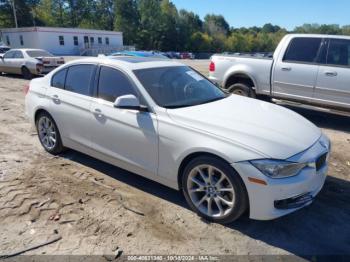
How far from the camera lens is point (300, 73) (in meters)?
7.83

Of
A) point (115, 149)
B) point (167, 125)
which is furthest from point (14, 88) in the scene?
point (167, 125)

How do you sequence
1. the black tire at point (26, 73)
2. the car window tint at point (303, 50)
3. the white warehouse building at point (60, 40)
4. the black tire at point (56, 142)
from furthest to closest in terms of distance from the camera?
the white warehouse building at point (60, 40), the black tire at point (26, 73), the car window tint at point (303, 50), the black tire at point (56, 142)

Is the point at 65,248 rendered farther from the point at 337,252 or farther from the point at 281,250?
the point at 337,252

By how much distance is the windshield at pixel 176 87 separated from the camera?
425cm

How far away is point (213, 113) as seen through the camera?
4012mm

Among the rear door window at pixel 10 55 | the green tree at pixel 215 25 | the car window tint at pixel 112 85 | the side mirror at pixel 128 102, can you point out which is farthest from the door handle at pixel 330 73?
the green tree at pixel 215 25

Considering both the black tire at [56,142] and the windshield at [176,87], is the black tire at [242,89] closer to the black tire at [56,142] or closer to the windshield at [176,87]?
the windshield at [176,87]

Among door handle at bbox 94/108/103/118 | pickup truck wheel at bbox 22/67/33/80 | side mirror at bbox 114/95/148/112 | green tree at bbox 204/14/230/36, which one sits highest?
green tree at bbox 204/14/230/36

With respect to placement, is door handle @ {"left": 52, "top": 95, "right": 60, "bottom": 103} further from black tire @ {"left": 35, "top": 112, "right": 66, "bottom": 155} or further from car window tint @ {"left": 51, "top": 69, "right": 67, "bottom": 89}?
black tire @ {"left": 35, "top": 112, "right": 66, "bottom": 155}

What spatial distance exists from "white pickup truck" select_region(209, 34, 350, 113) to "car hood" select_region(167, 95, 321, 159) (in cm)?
357

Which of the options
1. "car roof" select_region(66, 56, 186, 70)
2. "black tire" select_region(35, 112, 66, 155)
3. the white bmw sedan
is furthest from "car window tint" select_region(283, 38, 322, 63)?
"black tire" select_region(35, 112, 66, 155)

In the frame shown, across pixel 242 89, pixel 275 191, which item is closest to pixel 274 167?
pixel 275 191

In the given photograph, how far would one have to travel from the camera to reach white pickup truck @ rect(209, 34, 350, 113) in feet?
24.2

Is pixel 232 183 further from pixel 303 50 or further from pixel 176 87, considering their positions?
pixel 303 50
